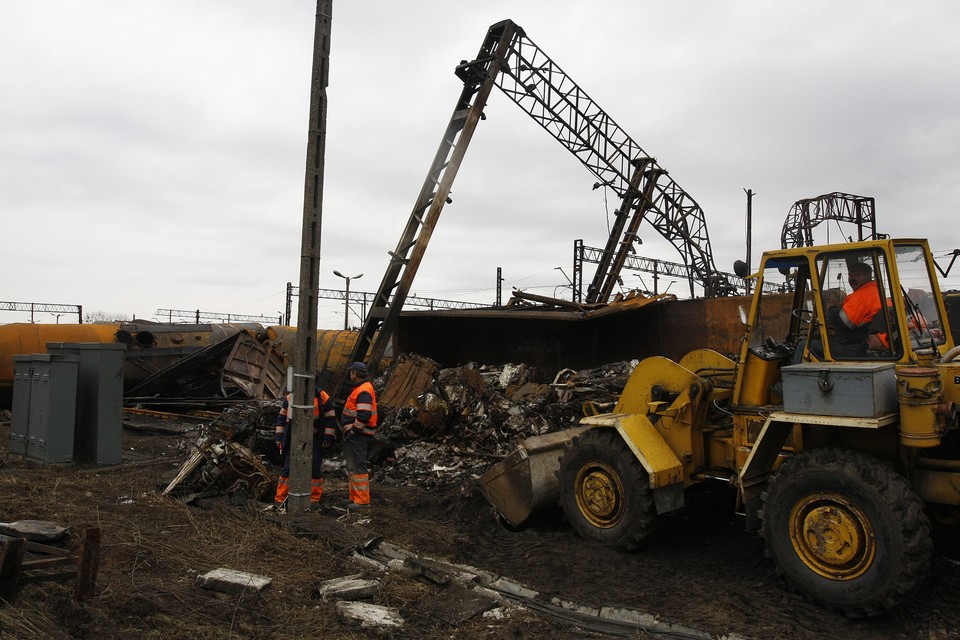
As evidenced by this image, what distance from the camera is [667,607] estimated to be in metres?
4.84

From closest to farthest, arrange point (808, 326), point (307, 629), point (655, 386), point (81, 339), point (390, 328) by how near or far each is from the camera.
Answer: point (307, 629) < point (808, 326) < point (655, 386) < point (390, 328) < point (81, 339)

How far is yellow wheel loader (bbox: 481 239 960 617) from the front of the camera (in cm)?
439

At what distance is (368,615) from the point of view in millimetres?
4527

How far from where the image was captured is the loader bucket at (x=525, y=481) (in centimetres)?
677

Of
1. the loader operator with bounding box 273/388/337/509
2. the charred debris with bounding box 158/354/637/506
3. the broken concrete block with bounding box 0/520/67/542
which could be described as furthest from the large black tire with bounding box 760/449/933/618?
the broken concrete block with bounding box 0/520/67/542

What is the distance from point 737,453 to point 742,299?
4818 mm

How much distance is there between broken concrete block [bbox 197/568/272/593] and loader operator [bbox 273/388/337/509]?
266 cm

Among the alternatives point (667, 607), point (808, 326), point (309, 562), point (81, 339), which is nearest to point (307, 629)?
point (309, 562)

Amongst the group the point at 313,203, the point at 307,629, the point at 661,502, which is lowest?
the point at 307,629

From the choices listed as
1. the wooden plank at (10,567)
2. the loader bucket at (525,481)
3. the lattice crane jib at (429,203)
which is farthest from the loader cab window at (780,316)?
the lattice crane jib at (429,203)

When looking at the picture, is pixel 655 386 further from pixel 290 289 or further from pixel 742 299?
pixel 290 289

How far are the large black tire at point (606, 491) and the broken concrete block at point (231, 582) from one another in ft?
9.00

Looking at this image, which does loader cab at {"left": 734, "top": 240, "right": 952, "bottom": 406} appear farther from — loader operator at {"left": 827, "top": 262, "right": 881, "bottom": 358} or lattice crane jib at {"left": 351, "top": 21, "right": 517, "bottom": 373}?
lattice crane jib at {"left": 351, "top": 21, "right": 517, "bottom": 373}

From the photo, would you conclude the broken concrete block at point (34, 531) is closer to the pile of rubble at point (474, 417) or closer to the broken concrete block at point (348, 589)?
the broken concrete block at point (348, 589)
